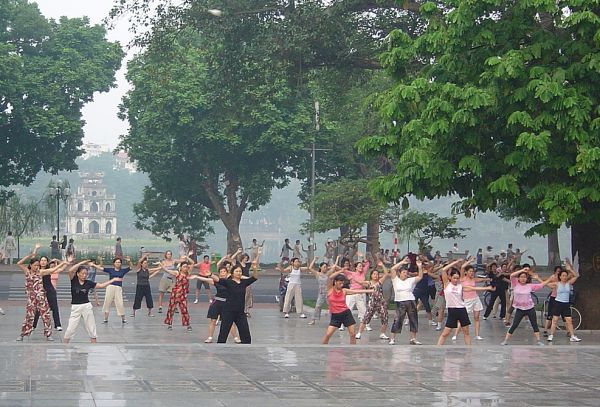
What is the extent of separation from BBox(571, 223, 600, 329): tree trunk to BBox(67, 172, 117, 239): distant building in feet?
464

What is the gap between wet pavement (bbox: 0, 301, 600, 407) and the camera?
1463 centimetres

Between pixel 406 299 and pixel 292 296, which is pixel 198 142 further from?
pixel 406 299

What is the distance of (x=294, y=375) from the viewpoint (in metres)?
17.0

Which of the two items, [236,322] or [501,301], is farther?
[501,301]

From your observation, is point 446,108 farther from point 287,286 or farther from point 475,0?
point 287,286

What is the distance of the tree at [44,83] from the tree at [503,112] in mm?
38317

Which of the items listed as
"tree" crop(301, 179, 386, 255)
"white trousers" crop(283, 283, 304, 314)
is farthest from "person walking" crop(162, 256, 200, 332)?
"tree" crop(301, 179, 386, 255)

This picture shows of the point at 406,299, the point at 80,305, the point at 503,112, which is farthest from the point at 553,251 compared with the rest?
the point at 80,305

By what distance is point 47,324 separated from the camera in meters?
23.6

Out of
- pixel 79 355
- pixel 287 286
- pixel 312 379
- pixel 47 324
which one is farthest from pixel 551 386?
pixel 287 286

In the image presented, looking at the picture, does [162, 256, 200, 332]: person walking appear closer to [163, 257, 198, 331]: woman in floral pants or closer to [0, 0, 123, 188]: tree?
[163, 257, 198, 331]: woman in floral pants

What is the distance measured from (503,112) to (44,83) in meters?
43.4

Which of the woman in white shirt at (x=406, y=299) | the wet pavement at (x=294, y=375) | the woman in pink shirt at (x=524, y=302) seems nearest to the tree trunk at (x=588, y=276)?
the woman in pink shirt at (x=524, y=302)

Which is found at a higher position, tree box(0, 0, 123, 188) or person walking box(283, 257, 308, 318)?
tree box(0, 0, 123, 188)
